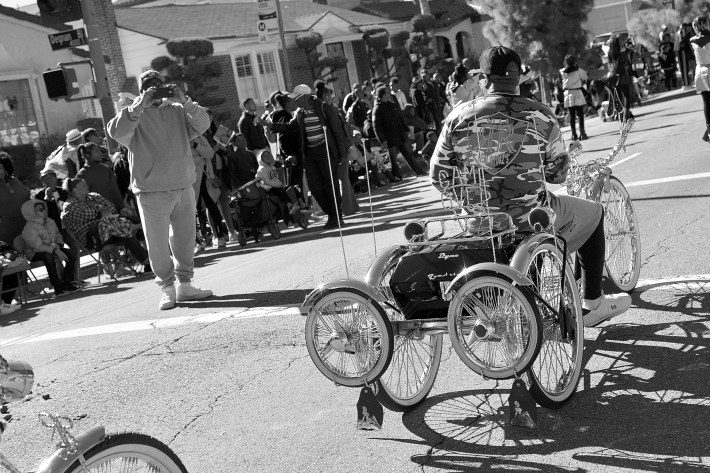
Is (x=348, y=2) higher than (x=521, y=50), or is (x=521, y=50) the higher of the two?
(x=348, y=2)

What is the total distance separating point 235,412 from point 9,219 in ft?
25.5

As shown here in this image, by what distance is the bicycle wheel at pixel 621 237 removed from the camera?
23.4 feet

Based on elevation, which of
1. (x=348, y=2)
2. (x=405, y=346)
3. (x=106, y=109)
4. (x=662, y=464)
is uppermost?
(x=348, y=2)

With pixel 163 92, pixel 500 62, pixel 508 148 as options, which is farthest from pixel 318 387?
pixel 163 92

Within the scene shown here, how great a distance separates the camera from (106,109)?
15.1 meters

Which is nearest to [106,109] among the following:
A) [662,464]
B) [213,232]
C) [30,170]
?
[213,232]

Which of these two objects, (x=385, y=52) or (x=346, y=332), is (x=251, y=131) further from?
(x=385, y=52)

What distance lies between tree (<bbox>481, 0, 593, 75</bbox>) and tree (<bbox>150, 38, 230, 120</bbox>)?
10.8 meters

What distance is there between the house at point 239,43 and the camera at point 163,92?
27.4m

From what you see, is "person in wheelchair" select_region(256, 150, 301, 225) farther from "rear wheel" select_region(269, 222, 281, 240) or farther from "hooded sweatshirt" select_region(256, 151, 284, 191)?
"rear wheel" select_region(269, 222, 281, 240)

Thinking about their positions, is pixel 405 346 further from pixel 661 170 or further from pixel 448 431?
pixel 661 170

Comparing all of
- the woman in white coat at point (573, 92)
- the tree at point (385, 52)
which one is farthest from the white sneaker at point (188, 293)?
the tree at point (385, 52)

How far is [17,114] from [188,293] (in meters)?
23.3

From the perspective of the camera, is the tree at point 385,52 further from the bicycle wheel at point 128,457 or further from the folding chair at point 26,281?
the bicycle wheel at point 128,457
